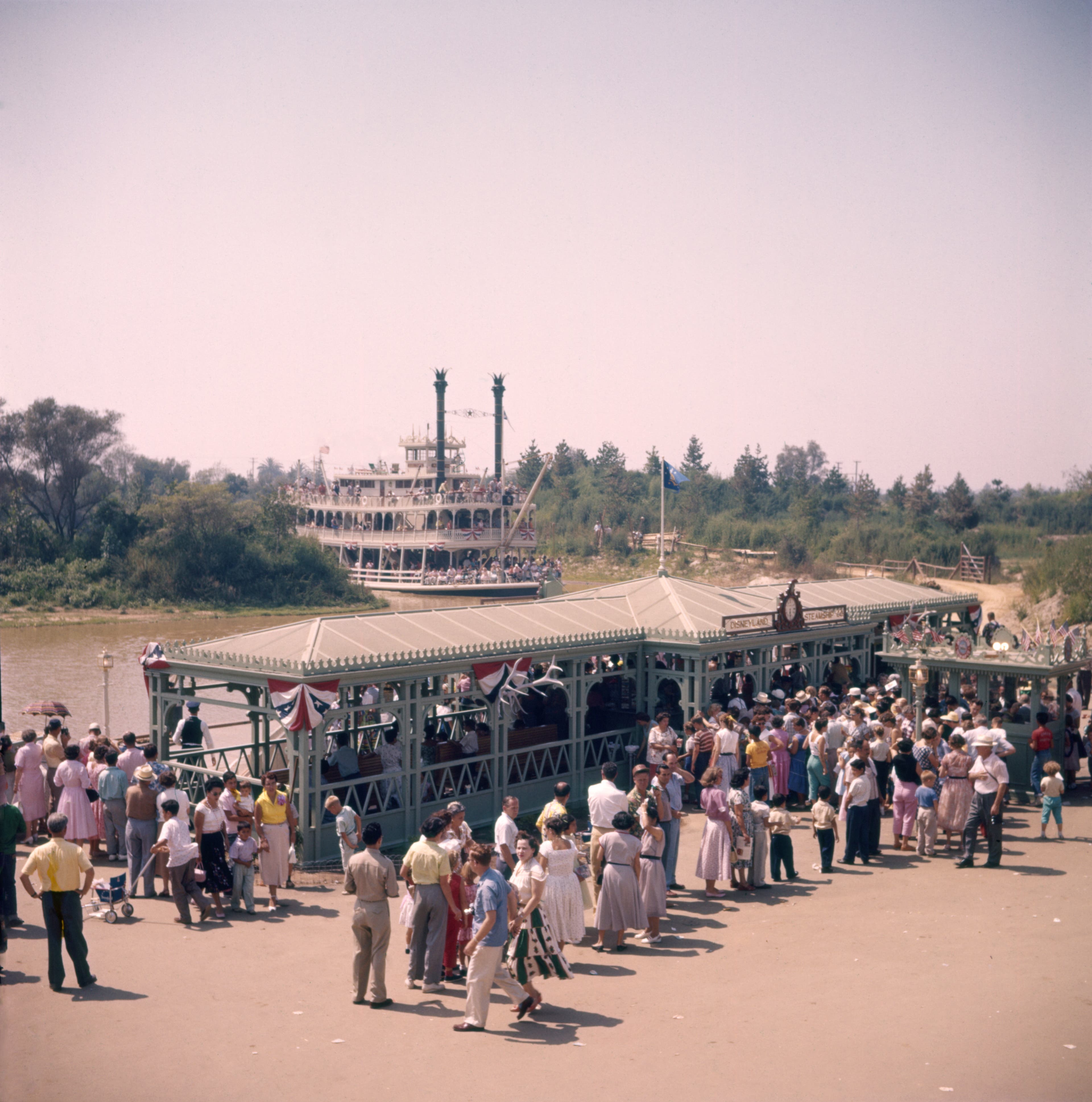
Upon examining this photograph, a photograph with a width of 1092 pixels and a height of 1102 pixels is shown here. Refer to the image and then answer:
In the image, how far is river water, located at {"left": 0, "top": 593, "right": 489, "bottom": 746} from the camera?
24547 mm

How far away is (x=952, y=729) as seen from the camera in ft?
41.9

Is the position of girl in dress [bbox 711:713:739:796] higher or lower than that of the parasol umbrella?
lower

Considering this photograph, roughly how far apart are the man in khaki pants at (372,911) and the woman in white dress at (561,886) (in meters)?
1.07

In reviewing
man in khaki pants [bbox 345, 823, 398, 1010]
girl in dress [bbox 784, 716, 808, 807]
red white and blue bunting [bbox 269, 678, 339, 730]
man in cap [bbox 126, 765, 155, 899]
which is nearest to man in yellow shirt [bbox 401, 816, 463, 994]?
man in khaki pants [bbox 345, 823, 398, 1010]

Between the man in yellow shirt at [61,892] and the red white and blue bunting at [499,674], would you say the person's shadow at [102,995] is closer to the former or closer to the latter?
the man in yellow shirt at [61,892]

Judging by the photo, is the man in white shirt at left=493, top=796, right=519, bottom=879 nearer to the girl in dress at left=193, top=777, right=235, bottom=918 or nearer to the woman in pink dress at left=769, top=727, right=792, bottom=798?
the girl in dress at left=193, top=777, right=235, bottom=918

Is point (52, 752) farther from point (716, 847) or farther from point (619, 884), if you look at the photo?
point (716, 847)

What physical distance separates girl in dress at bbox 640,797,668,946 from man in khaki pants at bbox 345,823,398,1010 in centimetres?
221

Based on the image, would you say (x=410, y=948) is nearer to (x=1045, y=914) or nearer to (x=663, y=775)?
(x=663, y=775)

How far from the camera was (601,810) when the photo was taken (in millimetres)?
8852

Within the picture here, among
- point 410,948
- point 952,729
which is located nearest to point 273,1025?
point 410,948

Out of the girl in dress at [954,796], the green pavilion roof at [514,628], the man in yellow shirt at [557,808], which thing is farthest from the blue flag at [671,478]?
the man in yellow shirt at [557,808]

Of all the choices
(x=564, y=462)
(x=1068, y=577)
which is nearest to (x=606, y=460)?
(x=564, y=462)

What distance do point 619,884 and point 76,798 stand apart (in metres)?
5.53
